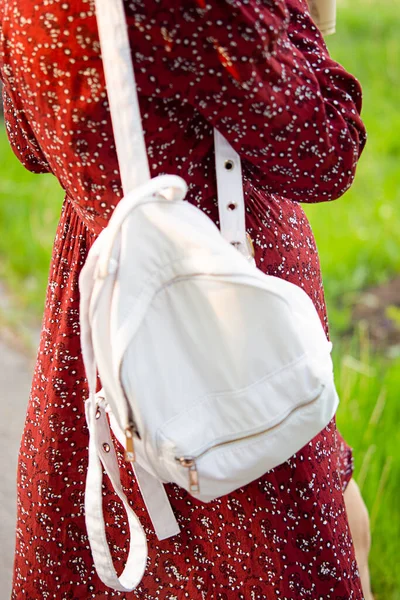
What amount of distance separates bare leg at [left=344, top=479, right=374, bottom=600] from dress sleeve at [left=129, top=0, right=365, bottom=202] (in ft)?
2.37

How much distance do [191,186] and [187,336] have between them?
0.22m

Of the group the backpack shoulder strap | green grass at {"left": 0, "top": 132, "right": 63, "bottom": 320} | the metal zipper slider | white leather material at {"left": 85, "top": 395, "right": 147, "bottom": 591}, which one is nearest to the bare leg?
white leather material at {"left": 85, "top": 395, "right": 147, "bottom": 591}

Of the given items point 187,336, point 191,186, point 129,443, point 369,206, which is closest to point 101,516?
point 129,443

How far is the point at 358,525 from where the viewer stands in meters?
1.62

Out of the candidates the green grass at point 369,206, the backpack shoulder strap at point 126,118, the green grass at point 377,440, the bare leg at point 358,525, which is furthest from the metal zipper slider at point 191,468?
the green grass at point 369,206

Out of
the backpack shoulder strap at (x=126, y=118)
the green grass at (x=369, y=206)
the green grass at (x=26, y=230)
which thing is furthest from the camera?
the green grass at (x=26, y=230)

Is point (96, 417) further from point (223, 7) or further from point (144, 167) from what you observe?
point (223, 7)

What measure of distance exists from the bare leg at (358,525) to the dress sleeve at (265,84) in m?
0.72

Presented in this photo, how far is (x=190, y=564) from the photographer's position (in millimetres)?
1342

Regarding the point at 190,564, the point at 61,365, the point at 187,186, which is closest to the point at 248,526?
the point at 190,564

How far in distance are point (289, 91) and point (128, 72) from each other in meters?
0.21

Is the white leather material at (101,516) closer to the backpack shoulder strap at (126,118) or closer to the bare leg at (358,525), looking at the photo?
the backpack shoulder strap at (126,118)

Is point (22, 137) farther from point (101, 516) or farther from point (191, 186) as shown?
point (101, 516)

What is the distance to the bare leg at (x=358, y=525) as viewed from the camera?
160 centimetres
